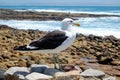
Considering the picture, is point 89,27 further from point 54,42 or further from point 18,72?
point 18,72

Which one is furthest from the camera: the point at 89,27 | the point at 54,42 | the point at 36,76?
the point at 89,27

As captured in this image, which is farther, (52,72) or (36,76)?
(52,72)

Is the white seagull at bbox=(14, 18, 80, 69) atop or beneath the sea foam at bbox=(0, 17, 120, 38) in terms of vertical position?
atop

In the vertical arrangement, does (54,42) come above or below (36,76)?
above

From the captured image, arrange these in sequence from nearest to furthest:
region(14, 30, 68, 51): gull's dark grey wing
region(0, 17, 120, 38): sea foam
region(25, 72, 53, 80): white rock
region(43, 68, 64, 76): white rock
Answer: region(25, 72, 53, 80): white rock
region(43, 68, 64, 76): white rock
region(14, 30, 68, 51): gull's dark grey wing
region(0, 17, 120, 38): sea foam

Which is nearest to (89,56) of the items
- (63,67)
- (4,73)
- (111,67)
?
(111,67)

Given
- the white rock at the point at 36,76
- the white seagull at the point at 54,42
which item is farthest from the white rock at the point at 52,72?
the white seagull at the point at 54,42

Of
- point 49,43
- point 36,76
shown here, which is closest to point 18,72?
point 36,76

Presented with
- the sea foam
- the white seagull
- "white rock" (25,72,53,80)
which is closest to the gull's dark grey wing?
the white seagull

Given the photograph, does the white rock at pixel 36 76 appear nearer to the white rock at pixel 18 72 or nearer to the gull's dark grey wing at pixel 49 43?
the white rock at pixel 18 72

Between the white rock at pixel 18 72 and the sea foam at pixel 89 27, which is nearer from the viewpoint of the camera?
the white rock at pixel 18 72

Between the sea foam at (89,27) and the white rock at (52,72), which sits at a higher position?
the white rock at (52,72)

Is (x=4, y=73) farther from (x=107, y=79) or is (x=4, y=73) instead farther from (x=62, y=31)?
(x=107, y=79)

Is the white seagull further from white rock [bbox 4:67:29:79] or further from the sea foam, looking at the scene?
the sea foam
